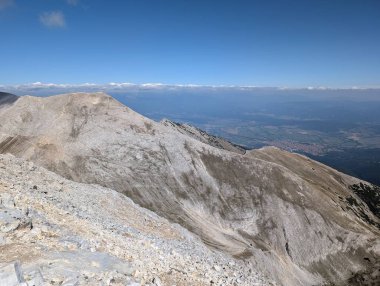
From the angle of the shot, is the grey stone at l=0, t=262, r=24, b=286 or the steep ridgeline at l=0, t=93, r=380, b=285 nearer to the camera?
the grey stone at l=0, t=262, r=24, b=286

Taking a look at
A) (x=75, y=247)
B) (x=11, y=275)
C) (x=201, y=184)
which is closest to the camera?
(x=11, y=275)

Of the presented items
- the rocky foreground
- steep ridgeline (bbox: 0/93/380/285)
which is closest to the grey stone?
the rocky foreground

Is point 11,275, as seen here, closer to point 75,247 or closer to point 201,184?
point 75,247

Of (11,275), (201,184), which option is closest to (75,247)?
(11,275)

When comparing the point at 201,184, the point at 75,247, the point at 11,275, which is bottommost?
the point at 201,184

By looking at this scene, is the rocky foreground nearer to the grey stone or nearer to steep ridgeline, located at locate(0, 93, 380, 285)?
the grey stone

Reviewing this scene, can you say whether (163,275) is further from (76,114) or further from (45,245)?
(76,114)
